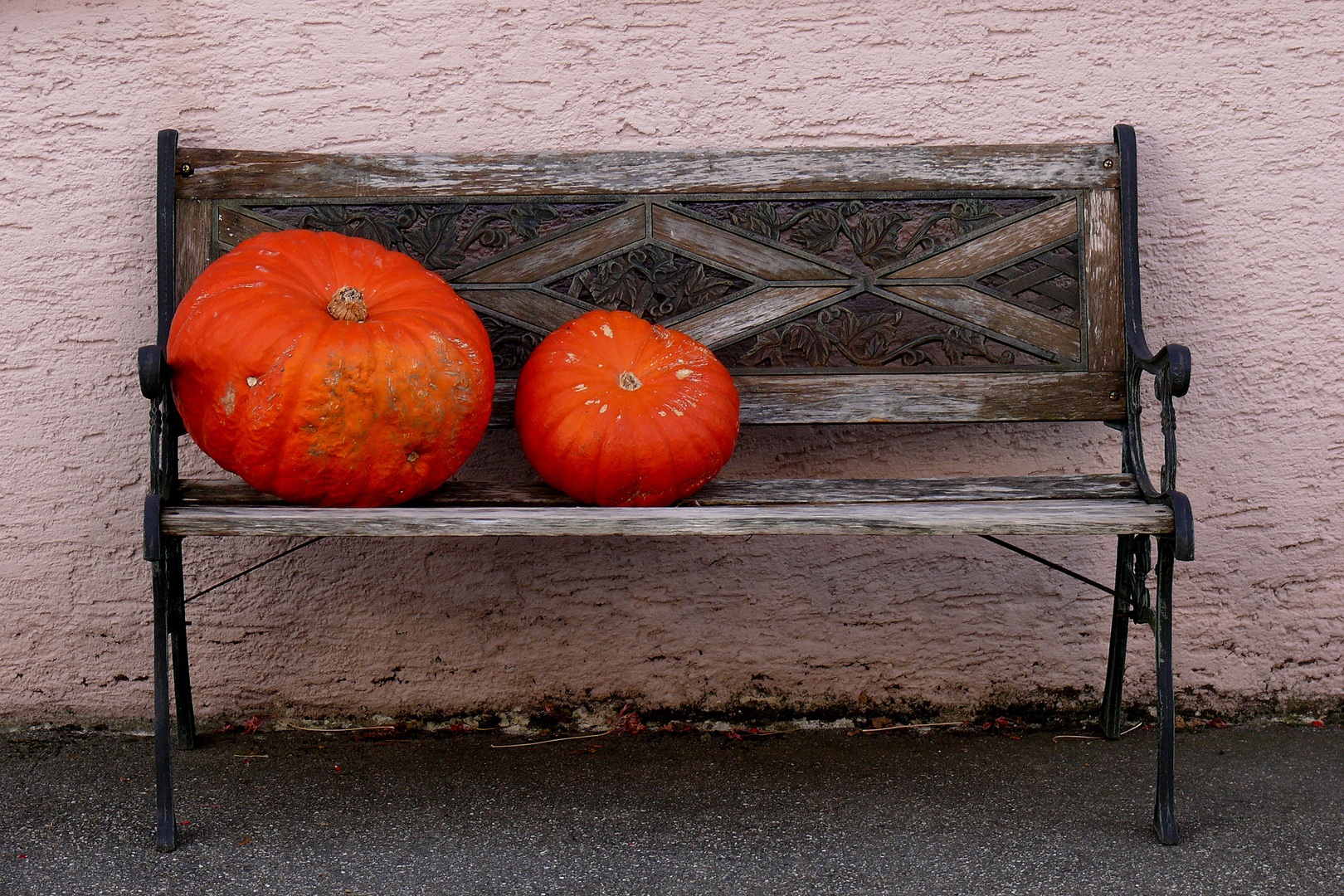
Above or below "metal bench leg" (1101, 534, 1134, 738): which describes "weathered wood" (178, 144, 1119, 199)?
above

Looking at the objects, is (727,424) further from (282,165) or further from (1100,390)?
(282,165)

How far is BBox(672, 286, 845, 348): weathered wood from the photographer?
2.36 metres

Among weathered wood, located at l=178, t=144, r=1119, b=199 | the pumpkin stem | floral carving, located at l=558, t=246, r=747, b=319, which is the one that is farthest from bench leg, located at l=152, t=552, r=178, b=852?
floral carving, located at l=558, t=246, r=747, b=319

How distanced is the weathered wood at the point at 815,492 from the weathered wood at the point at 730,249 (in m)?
0.53

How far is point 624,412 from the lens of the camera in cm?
199

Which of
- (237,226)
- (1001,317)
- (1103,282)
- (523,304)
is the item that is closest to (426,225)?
(523,304)

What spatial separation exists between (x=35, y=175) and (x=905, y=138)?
2186 mm

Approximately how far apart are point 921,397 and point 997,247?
410 mm

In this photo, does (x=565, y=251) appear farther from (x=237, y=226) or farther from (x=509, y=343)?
(x=237, y=226)

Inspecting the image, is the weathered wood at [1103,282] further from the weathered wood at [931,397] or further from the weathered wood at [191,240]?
the weathered wood at [191,240]

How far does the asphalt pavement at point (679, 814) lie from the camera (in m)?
1.83

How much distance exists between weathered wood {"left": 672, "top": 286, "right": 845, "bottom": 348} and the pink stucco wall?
350mm

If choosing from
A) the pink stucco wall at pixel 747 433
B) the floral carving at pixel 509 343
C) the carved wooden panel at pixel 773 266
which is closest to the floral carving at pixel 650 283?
the carved wooden panel at pixel 773 266

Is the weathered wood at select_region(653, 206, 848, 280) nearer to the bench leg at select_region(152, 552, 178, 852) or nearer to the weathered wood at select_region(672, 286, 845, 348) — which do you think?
the weathered wood at select_region(672, 286, 845, 348)
